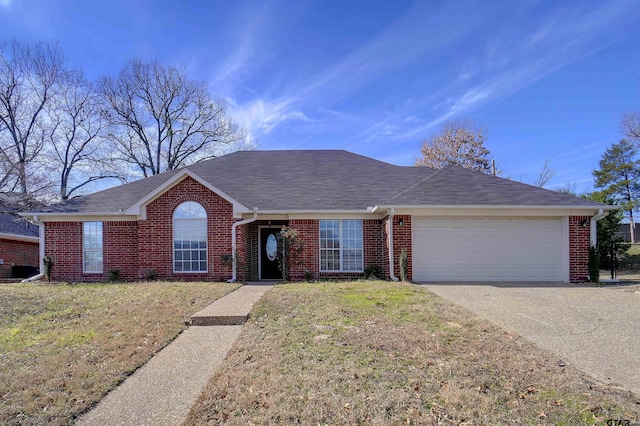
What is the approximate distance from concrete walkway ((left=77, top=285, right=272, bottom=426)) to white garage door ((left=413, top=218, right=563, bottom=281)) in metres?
7.40

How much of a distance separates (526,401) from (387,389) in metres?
1.27

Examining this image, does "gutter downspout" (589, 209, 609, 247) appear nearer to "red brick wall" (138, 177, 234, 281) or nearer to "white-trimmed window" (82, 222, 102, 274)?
"red brick wall" (138, 177, 234, 281)

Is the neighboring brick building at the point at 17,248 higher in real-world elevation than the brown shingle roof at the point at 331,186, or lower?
lower

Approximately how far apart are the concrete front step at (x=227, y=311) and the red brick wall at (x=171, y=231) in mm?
3887

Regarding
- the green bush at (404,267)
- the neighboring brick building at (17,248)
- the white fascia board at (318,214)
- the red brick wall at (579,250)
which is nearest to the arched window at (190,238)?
the white fascia board at (318,214)

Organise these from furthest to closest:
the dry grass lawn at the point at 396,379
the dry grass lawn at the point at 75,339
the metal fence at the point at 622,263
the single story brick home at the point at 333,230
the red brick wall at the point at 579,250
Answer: the metal fence at the point at 622,263, the single story brick home at the point at 333,230, the red brick wall at the point at 579,250, the dry grass lawn at the point at 75,339, the dry grass lawn at the point at 396,379

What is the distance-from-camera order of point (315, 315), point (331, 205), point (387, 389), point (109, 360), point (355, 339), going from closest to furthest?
point (387, 389)
point (109, 360)
point (355, 339)
point (315, 315)
point (331, 205)

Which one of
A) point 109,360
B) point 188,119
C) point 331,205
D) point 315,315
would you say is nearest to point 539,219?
point 331,205

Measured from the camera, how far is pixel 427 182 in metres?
13.4

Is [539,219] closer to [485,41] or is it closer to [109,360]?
[485,41]

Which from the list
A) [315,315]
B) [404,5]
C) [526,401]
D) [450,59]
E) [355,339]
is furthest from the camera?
[450,59]

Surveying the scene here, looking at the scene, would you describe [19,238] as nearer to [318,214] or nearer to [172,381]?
[318,214]

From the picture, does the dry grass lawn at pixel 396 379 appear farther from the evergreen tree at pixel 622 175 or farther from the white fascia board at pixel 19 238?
the evergreen tree at pixel 622 175

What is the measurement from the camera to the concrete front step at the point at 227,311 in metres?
6.69
